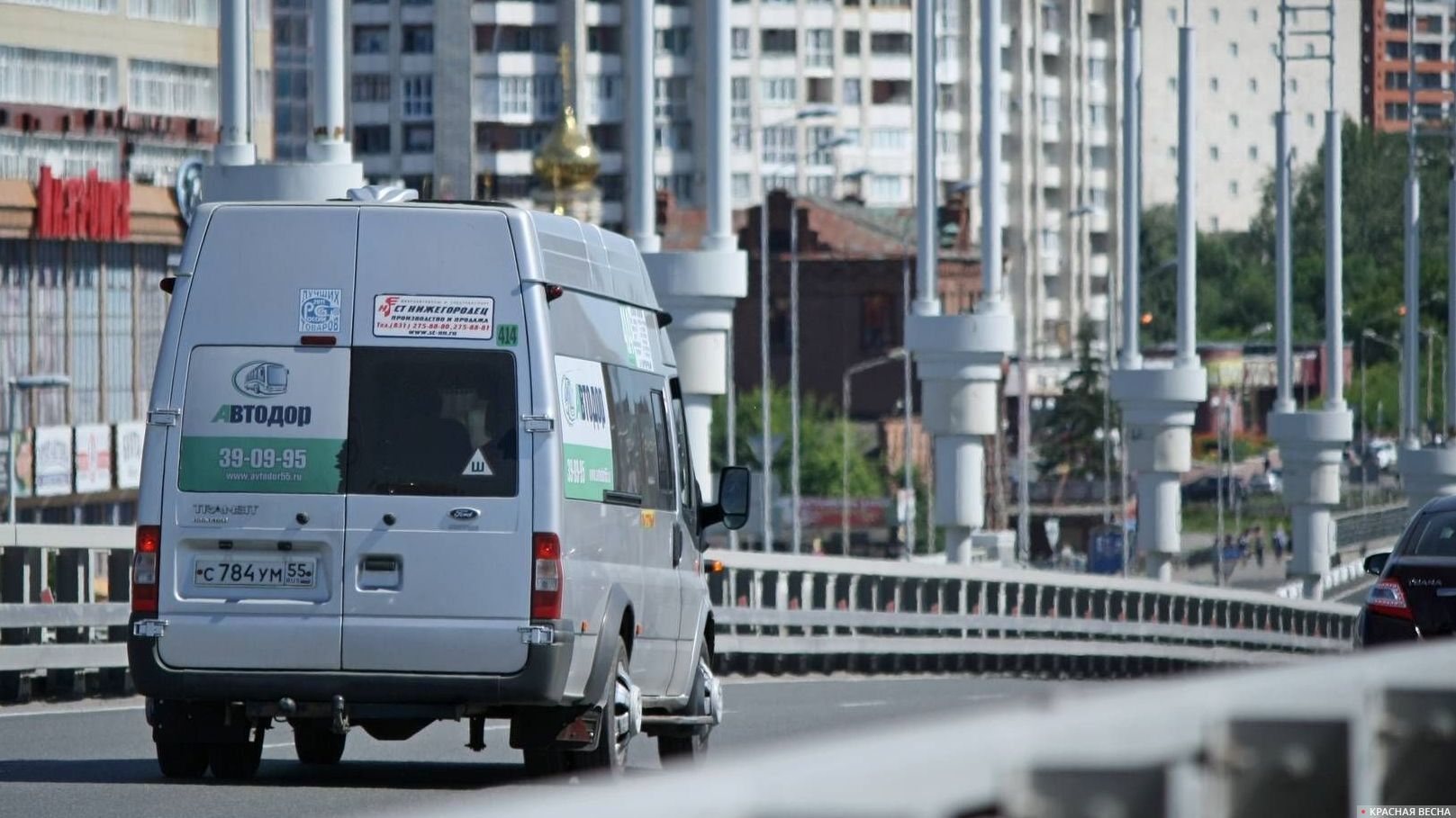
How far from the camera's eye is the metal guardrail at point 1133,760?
3.96m

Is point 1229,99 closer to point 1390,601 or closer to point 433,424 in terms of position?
point 1390,601

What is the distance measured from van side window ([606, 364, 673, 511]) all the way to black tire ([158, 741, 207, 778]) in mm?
1969

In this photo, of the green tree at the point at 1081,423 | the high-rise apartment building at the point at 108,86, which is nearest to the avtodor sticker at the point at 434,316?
the high-rise apartment building at the point at 108,86

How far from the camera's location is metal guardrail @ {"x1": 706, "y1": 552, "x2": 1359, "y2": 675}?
2638 cm

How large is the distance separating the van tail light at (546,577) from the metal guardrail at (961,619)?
9.89 meters

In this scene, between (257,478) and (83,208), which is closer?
(257,478)

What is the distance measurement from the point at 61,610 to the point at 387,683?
22.1ft

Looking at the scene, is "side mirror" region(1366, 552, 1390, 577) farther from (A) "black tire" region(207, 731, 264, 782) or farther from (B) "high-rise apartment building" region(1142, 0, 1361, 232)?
(B) "high-rise apartment building" region(1142, 0, 1361, 232)

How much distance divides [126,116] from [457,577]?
56620 mm

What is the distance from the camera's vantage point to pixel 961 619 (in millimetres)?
31438

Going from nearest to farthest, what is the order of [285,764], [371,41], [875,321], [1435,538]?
1. [285,764]
2. [1435,538]
3. [875,321]
4. [371,41]

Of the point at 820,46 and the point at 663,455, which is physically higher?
the point at 820,46

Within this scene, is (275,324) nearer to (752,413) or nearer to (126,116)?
(126,116)

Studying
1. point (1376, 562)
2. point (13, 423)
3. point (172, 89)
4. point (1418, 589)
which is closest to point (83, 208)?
point (172, 89)
